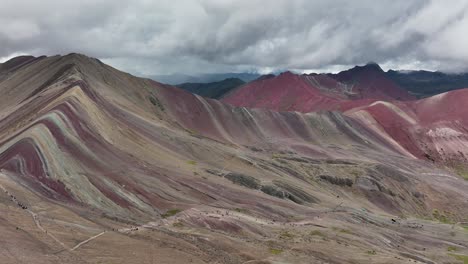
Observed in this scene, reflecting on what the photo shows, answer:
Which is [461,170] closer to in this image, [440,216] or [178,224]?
[440,216]

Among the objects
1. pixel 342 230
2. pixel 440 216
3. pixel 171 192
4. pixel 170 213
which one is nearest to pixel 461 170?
pixel 440 216

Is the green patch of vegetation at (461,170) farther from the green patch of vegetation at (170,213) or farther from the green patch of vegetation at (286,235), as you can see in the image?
the green patch of vegetation at (170,213)

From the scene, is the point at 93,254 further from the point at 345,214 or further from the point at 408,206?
the point at 408,206

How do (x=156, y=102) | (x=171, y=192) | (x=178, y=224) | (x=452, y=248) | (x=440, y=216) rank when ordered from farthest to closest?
1. (x=156, y=102)
2. (x=440, y=216)
3. (x=452, y=248)
4. (x=171, y=192)
5. (x=178, y=224)

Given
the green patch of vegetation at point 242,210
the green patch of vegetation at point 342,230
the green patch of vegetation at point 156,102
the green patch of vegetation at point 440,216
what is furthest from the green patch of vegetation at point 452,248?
the green patch of vegetation at point 156,102

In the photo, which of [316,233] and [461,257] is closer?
[316,233]

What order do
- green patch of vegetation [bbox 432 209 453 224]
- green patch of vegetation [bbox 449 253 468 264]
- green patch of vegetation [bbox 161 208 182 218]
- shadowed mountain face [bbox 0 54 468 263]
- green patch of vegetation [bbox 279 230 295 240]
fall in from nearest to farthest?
shadowed mountain face [bbox 0 54 468 263] < green patch of vegetation [bbox 279 230 295 240] < green patch of vegetation [bbox 161 208 182 218] < green patch of vegetation [bbox 449 253 468 264] < green patch of vegetation [bbox 432 209 453 224]

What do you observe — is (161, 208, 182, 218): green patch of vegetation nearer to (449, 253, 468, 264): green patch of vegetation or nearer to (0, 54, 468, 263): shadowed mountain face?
(0, 54, 468, 263): shadowed mountain face

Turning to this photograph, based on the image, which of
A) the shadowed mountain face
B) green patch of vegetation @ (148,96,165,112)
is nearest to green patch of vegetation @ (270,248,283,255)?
the shadowed mountain face
